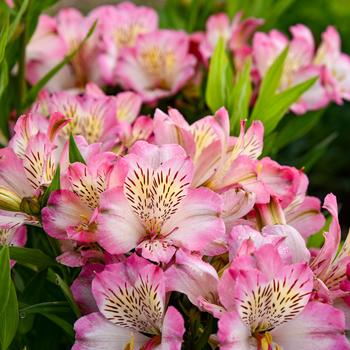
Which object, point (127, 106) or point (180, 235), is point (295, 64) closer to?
point (127, 106)

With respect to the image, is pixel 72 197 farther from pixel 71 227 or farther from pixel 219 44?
pixel 219 44

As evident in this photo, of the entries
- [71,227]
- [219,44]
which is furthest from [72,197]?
[219,44]

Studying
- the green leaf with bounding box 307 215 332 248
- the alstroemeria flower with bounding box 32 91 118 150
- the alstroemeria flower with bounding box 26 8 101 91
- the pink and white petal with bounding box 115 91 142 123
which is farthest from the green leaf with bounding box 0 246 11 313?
the alstroemeria flower with bounding box 26 8 101 91

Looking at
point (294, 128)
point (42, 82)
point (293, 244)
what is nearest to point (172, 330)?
point (293, 244)

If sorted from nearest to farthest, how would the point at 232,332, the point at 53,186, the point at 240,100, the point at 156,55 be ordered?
the point at 232,332 < the point at 53,186 < the point at 240,100 < the point at 156,55

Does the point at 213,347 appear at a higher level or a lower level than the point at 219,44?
lower

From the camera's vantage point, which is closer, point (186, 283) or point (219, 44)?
point (186, 283)

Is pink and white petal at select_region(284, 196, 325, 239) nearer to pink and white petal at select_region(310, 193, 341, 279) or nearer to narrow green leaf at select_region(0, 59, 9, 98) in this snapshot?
pink and white petal at select_region(310, 193, 341, 279)

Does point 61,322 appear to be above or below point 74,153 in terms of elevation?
below
